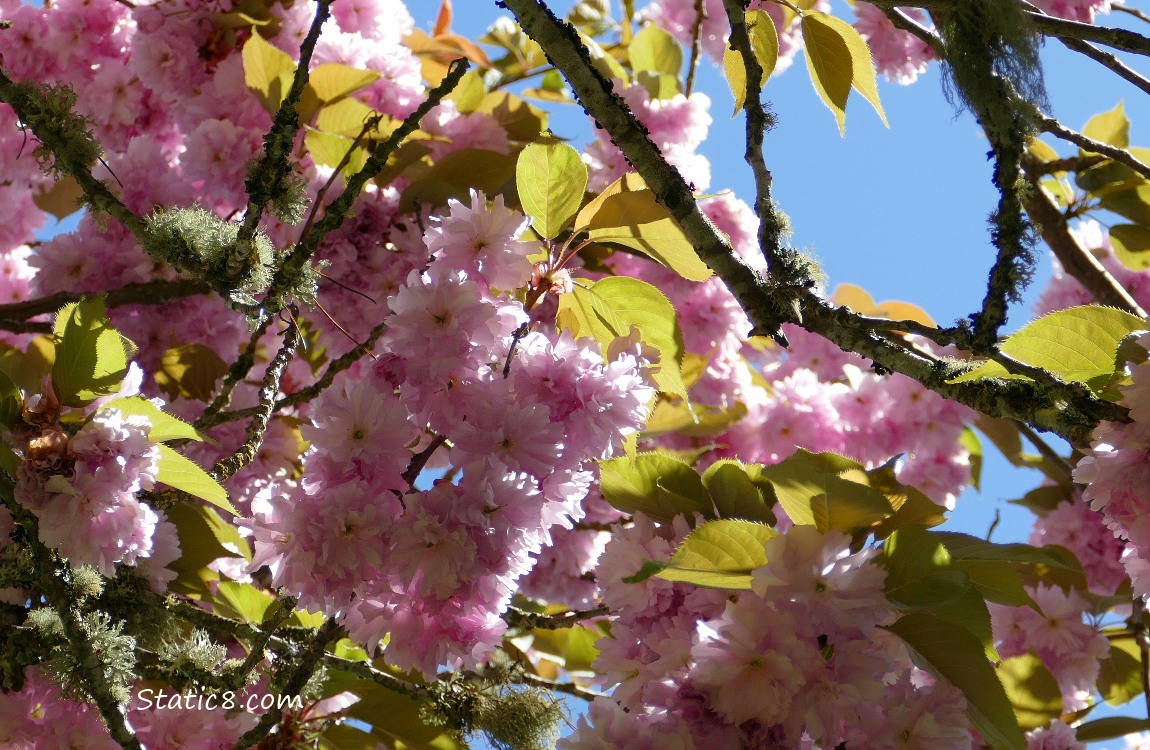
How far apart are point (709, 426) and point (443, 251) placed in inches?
50.2

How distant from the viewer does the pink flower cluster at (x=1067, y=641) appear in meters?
2.28

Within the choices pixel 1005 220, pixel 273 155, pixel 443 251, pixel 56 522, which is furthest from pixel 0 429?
pixel 1005 220

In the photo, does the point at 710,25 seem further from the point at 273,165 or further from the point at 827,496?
the point at 827,496

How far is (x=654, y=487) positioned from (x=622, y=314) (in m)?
0.26

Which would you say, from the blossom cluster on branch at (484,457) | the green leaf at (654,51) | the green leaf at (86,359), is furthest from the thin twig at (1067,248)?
the green leaf at (86,359)

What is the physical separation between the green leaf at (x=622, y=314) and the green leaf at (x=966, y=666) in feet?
1.45

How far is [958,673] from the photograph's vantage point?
1122 millimetres

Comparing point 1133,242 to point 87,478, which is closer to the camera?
point 87,478

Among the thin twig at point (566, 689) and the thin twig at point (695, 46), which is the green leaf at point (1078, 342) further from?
the thin twig at point (695, 46)

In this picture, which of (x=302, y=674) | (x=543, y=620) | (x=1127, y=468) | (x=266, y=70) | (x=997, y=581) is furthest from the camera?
(x=266, y=70)

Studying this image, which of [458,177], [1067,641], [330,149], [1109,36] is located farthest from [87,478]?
[1067,641]

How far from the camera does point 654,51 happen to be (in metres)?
2.77

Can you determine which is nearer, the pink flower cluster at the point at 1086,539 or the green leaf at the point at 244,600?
the green leaf at the point at 244,600

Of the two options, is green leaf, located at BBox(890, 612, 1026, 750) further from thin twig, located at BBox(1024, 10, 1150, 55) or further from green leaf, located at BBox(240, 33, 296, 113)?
green leaf, located at BBox(240, 33, 296, 113)
